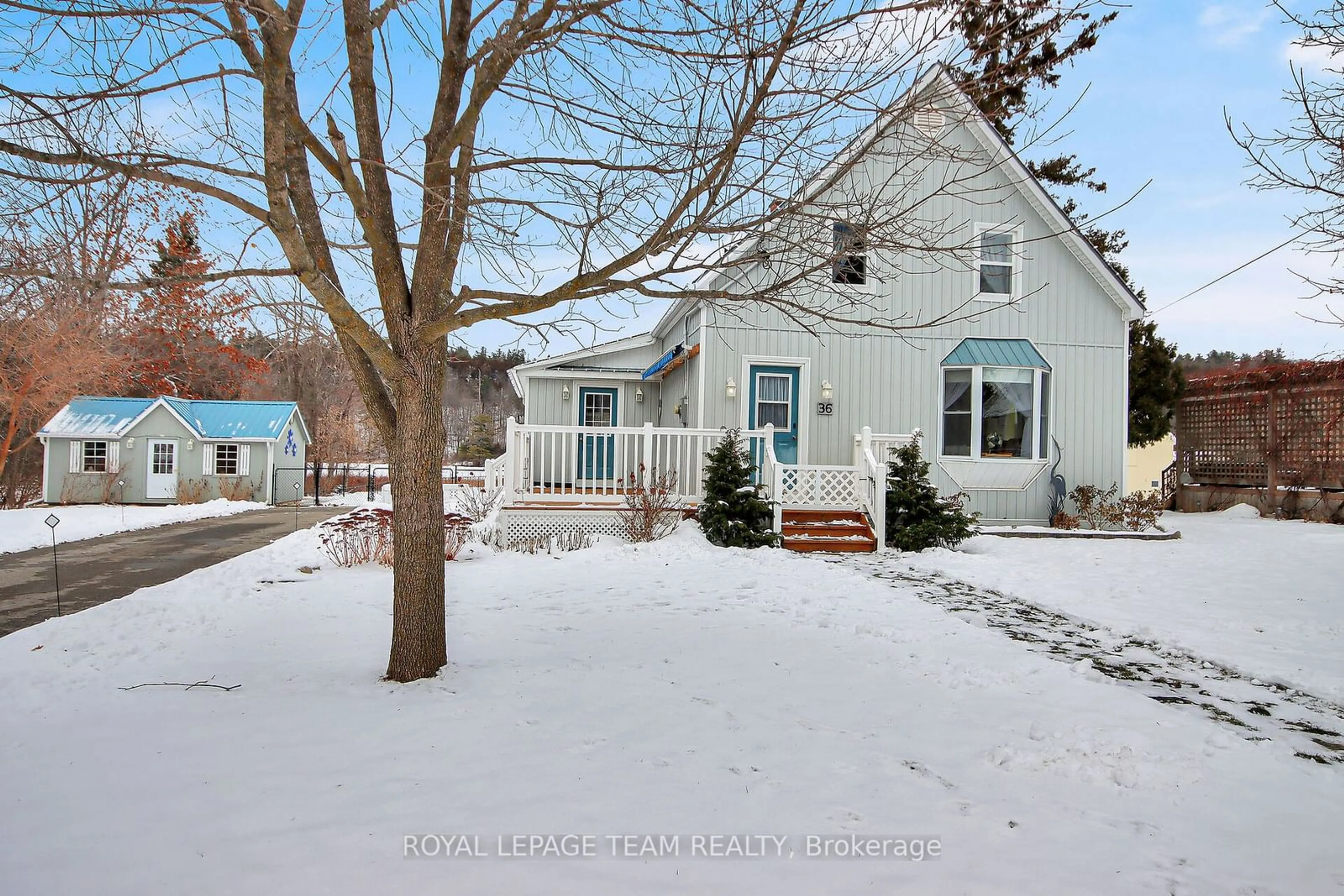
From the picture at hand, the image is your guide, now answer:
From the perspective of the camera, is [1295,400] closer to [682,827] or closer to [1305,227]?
[1305,227]

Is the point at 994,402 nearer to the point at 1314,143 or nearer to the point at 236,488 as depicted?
the point at 1314,143

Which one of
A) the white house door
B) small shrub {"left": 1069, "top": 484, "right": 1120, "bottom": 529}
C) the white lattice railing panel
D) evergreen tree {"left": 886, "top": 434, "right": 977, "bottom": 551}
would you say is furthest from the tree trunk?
the white house door

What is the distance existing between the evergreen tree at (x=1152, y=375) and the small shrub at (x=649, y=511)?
13269 millimetres

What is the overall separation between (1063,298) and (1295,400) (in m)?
6.60

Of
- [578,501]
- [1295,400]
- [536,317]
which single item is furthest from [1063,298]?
[536,317]

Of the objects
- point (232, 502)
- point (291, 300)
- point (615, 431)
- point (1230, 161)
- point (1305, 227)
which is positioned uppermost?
point (1230, 161)

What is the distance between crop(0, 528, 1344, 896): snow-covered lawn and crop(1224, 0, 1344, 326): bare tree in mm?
4042

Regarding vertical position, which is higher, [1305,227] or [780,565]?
[1305,227]

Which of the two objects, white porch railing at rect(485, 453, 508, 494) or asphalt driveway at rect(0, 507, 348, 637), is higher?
white porch railing at rect(485, 453, 508, 494)

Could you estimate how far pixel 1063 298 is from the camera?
12.0 metres

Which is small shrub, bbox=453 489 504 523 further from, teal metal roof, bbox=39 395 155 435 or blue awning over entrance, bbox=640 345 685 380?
teal metal roof, bbox=39 395 155 435

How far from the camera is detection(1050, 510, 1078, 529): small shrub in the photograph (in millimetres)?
11461

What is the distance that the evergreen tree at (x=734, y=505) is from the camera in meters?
9.23

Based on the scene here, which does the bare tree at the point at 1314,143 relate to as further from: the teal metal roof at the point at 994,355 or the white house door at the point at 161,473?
the white house door at the point at 161,473
